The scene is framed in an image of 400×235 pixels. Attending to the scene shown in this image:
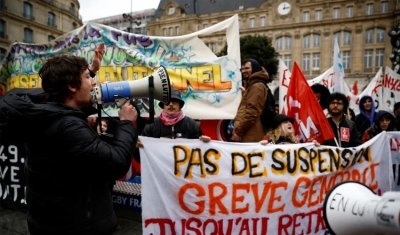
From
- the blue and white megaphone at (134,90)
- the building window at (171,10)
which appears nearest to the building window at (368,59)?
the building window at (171,10)

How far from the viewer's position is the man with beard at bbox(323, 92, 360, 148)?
12.0 ft

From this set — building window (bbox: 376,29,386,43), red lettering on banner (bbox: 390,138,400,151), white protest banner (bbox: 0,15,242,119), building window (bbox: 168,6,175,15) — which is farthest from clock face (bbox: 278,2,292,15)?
red lettering on banner (bbox: 390,138,400,151)

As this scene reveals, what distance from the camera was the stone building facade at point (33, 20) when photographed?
2648 centimetres

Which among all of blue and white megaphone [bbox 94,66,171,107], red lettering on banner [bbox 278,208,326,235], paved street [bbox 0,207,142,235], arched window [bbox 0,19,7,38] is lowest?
paved street [bbox 0,207,142,235]

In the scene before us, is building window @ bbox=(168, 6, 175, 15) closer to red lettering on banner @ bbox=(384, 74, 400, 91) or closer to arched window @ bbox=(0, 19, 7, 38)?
arched window @ bbox=(0, 19, 7, 38)

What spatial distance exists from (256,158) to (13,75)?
15.7 ft

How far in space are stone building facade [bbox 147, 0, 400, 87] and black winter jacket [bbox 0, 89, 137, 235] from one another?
4302cm

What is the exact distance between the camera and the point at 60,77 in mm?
1406

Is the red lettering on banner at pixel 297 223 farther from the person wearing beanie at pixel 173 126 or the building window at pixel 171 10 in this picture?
the building window at pixel 171 10

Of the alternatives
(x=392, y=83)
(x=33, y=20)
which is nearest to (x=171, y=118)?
(x=392, y=83)

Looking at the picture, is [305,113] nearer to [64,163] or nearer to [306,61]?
[64,163]

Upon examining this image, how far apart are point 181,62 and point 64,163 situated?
3091mm

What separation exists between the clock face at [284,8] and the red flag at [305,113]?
44075 millimetres

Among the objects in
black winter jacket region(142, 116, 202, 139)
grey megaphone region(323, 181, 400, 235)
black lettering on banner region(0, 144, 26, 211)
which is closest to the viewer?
grey megaphone region(323, 181, 400, 235)
